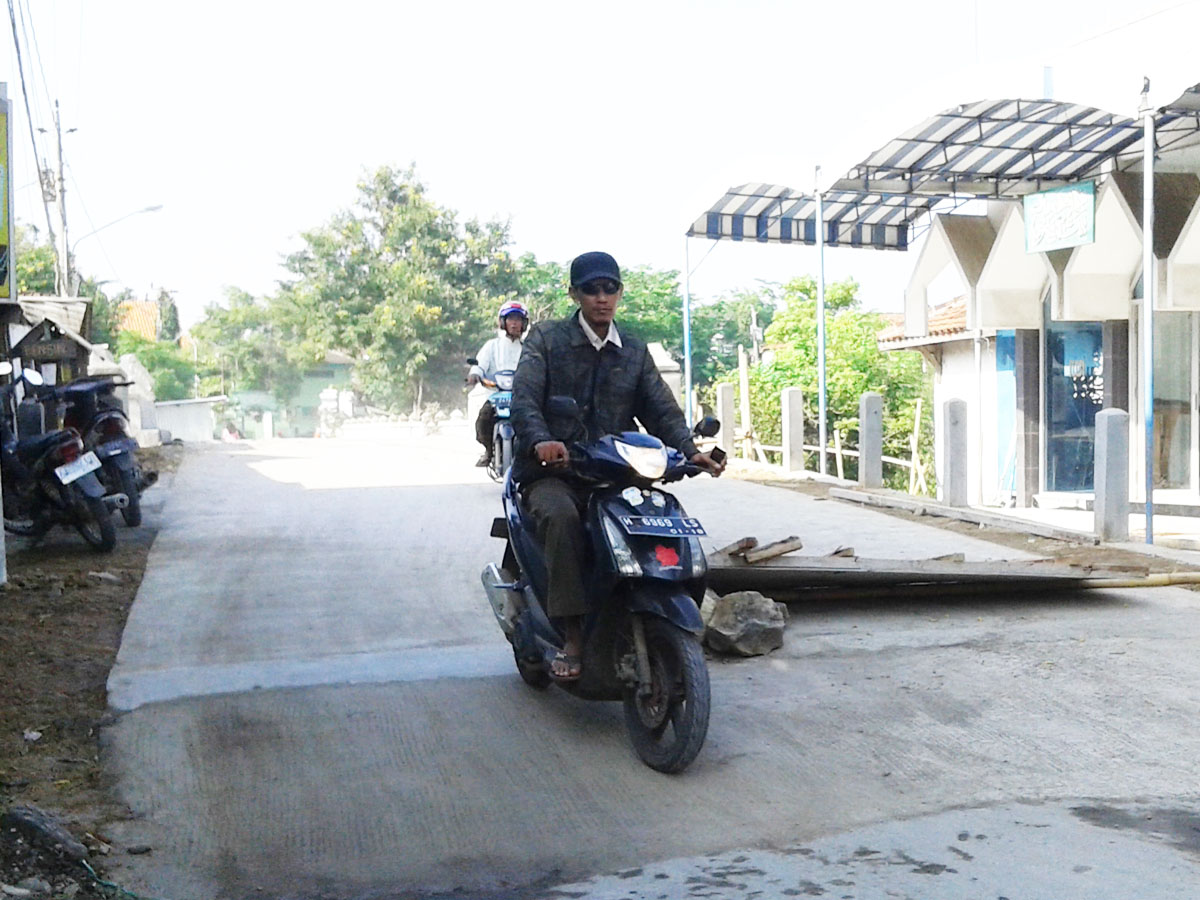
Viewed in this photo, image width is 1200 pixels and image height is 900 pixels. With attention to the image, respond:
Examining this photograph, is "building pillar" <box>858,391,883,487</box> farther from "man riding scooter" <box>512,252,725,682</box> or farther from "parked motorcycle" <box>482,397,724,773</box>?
"parked motorcycle" <box>482,397,724,773</box>

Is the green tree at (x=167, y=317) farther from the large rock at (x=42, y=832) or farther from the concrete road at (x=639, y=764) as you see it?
the large rock at (x=42, y=832)

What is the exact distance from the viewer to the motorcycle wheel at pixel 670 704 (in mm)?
4332

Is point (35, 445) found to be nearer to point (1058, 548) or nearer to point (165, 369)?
point (1058, 548)

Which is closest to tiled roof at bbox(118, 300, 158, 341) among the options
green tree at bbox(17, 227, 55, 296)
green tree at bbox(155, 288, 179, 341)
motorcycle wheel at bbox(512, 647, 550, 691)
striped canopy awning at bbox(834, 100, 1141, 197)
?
green tree at bbox(155, 288, 179, 341)

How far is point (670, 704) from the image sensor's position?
449 centimetres

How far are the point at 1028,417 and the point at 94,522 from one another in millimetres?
13089

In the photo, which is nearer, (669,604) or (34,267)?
(669,604)

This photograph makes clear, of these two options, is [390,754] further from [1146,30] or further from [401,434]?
[401,434]

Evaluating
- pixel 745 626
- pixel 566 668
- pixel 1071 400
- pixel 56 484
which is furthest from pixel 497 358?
pixel 1071 400

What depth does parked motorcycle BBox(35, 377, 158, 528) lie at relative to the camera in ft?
32.2

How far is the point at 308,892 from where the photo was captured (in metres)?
3.59

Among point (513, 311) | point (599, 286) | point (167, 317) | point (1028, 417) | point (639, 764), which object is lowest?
point (639, 764)

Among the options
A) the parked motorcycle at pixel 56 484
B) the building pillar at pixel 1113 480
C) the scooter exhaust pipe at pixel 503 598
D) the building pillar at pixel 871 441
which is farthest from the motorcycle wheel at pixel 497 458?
the scooter exhaust pipe at pixel 503 598

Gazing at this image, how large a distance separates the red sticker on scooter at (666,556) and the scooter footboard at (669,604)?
82 mm
